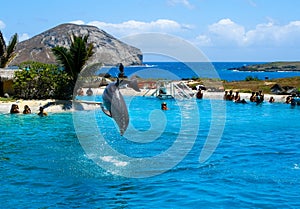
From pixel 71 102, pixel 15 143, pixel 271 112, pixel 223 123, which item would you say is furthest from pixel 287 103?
pixel 15 143

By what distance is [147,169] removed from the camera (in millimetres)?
18094

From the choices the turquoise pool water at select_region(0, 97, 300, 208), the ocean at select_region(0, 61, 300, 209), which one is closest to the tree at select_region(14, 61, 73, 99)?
the ocean at select_region(0, 61, 300, 209)

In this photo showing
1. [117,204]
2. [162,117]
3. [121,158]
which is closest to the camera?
[117,204]

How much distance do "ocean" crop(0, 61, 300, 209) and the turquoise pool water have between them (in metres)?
0.04

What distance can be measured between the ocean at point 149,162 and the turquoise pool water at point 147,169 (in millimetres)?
36

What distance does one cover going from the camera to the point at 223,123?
32.6 metres

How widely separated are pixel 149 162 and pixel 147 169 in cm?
129

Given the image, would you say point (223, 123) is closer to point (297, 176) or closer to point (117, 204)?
point (297, 176)

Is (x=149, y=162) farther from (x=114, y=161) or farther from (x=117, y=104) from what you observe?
(x=117, y=104)

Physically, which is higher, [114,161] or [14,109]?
[14,109]

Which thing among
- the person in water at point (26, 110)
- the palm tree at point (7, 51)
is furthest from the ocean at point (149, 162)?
the palm tree at point (7, 51)

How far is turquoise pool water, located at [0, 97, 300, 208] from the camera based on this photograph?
14.2m

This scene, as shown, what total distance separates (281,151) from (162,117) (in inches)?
556

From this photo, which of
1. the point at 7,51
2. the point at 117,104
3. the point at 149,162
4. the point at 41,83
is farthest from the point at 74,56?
the point at 117,104
